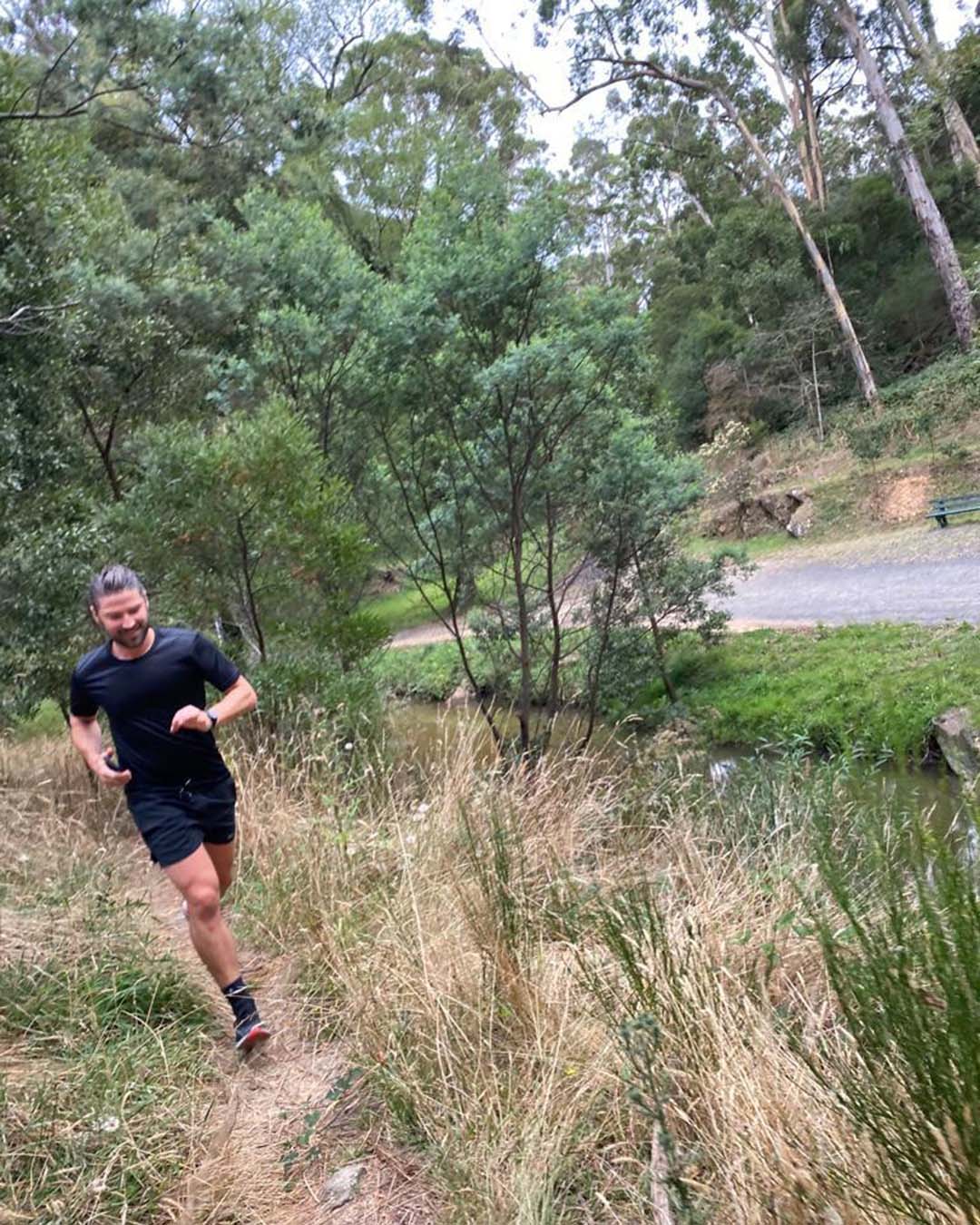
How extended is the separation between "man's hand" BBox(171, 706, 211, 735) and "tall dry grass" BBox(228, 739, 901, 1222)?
94 centimetres

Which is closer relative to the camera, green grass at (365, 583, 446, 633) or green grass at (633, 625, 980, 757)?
green grass at (633, 625, 980, 757)

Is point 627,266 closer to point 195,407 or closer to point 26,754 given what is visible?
point 195,407

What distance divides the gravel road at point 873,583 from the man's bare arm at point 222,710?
10349mm

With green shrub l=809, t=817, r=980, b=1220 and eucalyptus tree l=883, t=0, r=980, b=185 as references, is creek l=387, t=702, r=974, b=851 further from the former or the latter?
eucalyptus tree l=883, t=0, r=980, b=185

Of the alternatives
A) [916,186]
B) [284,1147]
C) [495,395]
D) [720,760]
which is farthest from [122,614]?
[916,186]

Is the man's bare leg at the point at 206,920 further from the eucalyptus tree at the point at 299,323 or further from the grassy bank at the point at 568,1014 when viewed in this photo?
the eucalyptus tree at the point at 299,323

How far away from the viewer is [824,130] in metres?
27.5

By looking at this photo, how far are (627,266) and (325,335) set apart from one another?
30.5 m

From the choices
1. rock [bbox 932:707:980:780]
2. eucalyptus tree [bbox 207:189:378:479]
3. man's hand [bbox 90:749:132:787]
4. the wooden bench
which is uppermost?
eucalyptus tree [bbox 207:189:378:479]

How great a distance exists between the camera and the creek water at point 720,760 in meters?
1.61

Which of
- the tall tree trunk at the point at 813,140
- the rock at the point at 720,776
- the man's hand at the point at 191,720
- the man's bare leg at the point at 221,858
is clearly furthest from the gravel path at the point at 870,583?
the tall tree trunk at the point at 813,140

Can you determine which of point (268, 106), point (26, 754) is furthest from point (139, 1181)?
point (268, 106)

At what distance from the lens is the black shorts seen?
2.91m

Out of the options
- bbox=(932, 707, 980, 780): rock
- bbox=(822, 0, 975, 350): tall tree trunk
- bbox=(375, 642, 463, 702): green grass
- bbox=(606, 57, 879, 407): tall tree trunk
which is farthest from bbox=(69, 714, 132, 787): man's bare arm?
bbox=(822, 0, 975, 350): tall tree trunk
